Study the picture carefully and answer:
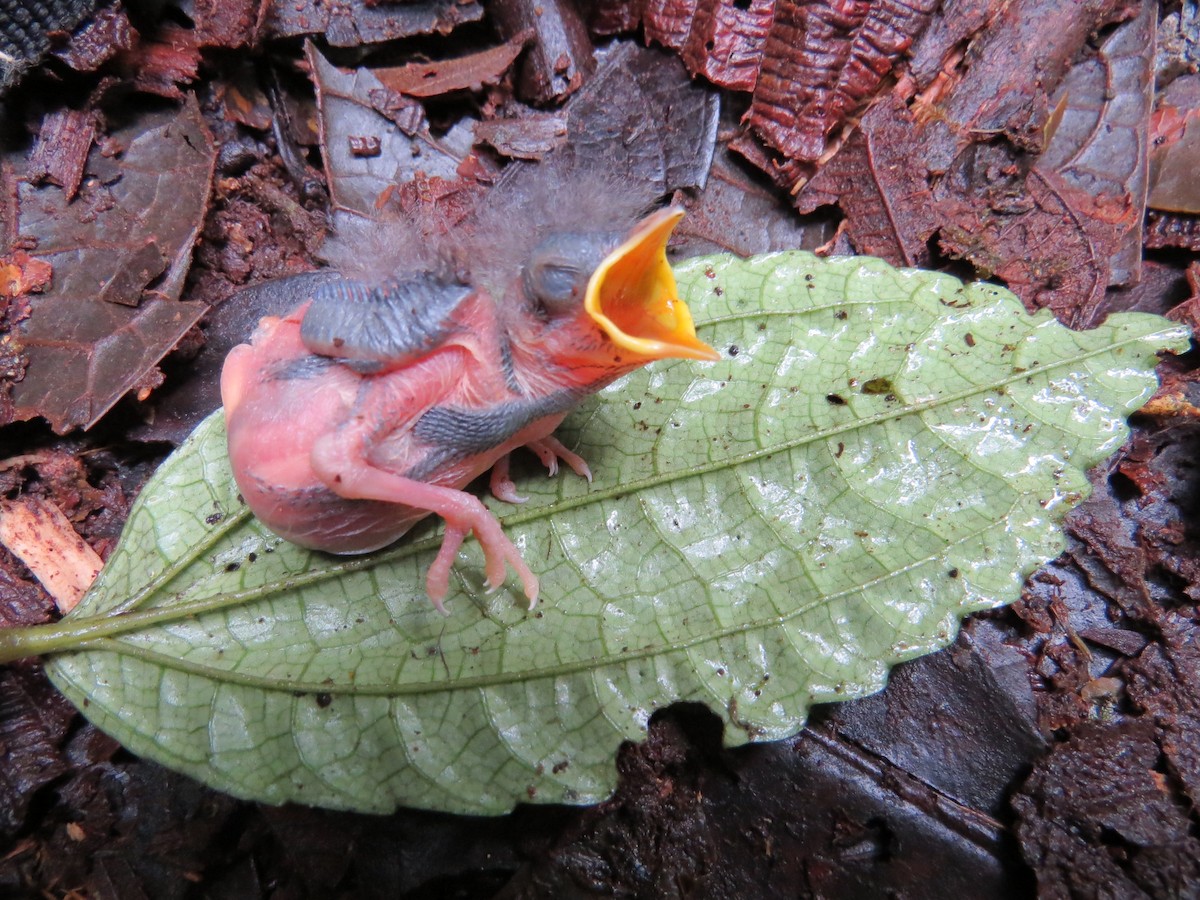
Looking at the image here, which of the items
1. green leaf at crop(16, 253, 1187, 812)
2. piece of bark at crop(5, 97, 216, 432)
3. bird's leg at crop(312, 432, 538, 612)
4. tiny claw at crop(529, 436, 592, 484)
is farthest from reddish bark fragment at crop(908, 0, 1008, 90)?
piece of bark at crop(5, 97, 216, 432)

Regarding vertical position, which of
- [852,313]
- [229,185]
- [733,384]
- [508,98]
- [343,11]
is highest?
[343,11]

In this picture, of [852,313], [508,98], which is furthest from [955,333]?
[508,98]

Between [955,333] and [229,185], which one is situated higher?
[229,185]

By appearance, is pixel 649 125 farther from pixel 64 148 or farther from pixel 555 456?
pixel 64 148

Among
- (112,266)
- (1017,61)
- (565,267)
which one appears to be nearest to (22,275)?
(112,266)

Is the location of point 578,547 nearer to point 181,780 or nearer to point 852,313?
point 852,313

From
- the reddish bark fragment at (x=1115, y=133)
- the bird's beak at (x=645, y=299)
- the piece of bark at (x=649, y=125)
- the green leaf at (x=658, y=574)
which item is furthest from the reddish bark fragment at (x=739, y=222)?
the bird's beak at (x=645, y=299)

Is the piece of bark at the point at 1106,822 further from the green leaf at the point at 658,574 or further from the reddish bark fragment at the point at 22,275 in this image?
the reddish bark fragment at the point at 22,275

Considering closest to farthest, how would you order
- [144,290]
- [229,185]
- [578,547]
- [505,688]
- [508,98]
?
[505,688]
[578,547]
[144,290]
[229,185]
[508,98]
